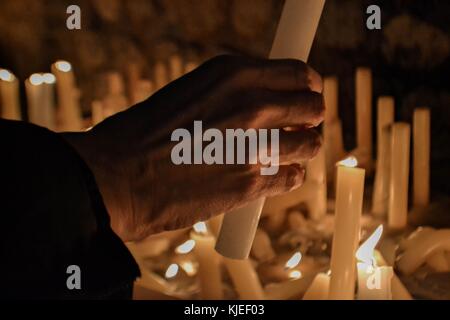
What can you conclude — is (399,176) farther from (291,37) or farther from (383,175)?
(291,37)

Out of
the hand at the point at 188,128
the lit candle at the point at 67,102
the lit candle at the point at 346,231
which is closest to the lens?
the hand at the point at 188,128

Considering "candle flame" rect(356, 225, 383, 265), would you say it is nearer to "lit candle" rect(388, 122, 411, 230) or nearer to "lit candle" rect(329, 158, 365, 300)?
"lit candle" rect(329, 158, 365, 300)

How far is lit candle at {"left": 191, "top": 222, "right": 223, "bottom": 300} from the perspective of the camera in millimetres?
1006

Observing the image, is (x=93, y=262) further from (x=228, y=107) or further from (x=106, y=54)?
(x=106, y=54)

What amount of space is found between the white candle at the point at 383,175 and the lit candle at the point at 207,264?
1.44ft

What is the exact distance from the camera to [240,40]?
1815mm

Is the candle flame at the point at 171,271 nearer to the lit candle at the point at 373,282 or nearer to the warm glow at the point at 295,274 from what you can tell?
the warm glow at the point at 295,274

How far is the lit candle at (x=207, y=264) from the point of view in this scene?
1006 millimetres

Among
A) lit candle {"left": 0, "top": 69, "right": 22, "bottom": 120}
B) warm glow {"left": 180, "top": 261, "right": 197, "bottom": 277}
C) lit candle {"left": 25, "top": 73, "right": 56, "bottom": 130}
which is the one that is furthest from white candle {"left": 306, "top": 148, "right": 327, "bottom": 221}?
lit candle {"left": 0, "top": 69, "right": 22, "bottom": 120}

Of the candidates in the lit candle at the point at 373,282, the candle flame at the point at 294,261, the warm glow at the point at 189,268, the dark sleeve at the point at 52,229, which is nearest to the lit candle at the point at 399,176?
the candle flame at the point at 294,261

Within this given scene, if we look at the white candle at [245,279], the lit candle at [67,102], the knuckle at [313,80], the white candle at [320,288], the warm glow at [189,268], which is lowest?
the warm glow at [189,268]

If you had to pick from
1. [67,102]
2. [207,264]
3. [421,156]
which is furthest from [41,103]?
[421,156]

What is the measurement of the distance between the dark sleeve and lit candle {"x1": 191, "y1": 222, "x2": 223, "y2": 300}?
0.49m

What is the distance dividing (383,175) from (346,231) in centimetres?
47
